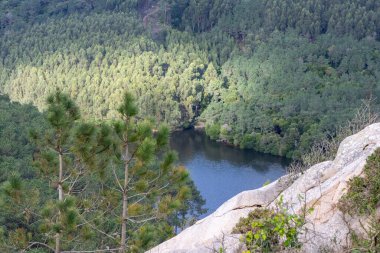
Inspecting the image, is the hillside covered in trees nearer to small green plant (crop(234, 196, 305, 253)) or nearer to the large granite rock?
the large granite rock

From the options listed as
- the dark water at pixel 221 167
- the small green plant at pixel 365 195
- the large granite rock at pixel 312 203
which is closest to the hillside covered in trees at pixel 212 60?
the dark water at pixel 221 167

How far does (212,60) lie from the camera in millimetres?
50875

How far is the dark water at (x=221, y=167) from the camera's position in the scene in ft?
88.1

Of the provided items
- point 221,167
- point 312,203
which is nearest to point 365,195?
point 312,203

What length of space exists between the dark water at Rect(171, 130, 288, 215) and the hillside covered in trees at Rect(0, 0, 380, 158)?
1.22 meters

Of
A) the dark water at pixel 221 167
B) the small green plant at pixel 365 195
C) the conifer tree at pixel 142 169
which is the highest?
the small green plant at pixel 365 195

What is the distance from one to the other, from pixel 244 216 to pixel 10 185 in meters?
3.32

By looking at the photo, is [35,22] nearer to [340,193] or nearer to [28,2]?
[28,2]

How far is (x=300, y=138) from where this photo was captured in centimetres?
3547

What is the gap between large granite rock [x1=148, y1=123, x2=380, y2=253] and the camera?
5.48 m

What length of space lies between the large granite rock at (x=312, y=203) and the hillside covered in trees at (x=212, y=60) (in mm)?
26678

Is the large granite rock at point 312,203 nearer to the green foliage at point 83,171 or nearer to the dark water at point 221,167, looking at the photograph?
the green foliage at point 83,171

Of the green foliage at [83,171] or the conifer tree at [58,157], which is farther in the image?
the green foliage at [83,171]

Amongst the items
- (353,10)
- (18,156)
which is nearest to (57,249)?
(18,156)
